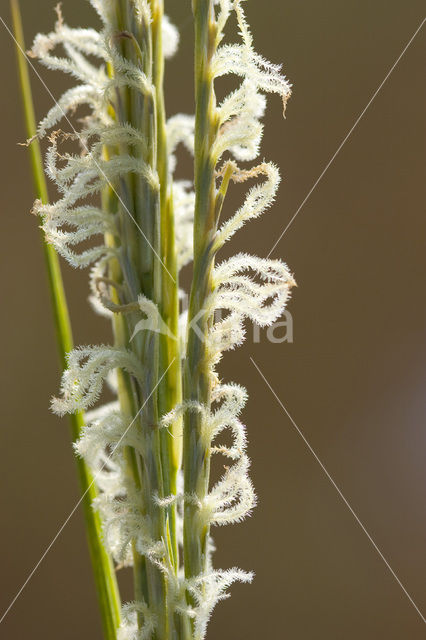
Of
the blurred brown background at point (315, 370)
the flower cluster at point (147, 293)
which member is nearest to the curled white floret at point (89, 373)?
the flower cluster at point (147, 293)

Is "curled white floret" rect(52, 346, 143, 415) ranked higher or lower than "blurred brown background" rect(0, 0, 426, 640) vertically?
lower

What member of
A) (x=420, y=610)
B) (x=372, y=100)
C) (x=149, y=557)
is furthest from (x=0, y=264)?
(x=420, y=610)

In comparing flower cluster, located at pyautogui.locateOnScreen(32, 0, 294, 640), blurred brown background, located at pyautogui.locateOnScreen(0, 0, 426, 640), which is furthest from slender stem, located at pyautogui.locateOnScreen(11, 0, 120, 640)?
blurred brown background, located at pyautogui.locateOnScreen(0, 0, 426, 640)

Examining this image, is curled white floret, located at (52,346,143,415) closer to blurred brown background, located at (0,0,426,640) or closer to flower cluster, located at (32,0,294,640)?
flower cluster, located at (32,0,294,640)

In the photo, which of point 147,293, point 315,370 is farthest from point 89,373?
point 315,370

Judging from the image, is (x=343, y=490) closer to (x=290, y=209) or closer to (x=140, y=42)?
(x=290, y=209)

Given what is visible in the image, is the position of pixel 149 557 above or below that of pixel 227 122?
below

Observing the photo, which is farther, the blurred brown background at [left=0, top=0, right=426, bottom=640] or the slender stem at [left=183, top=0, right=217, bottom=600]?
the blurred brown background at [left=0, top=0, right=426, bottom=640]

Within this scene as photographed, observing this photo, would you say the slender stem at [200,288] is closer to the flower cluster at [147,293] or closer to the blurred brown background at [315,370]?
the flower cluster at [147,293]
